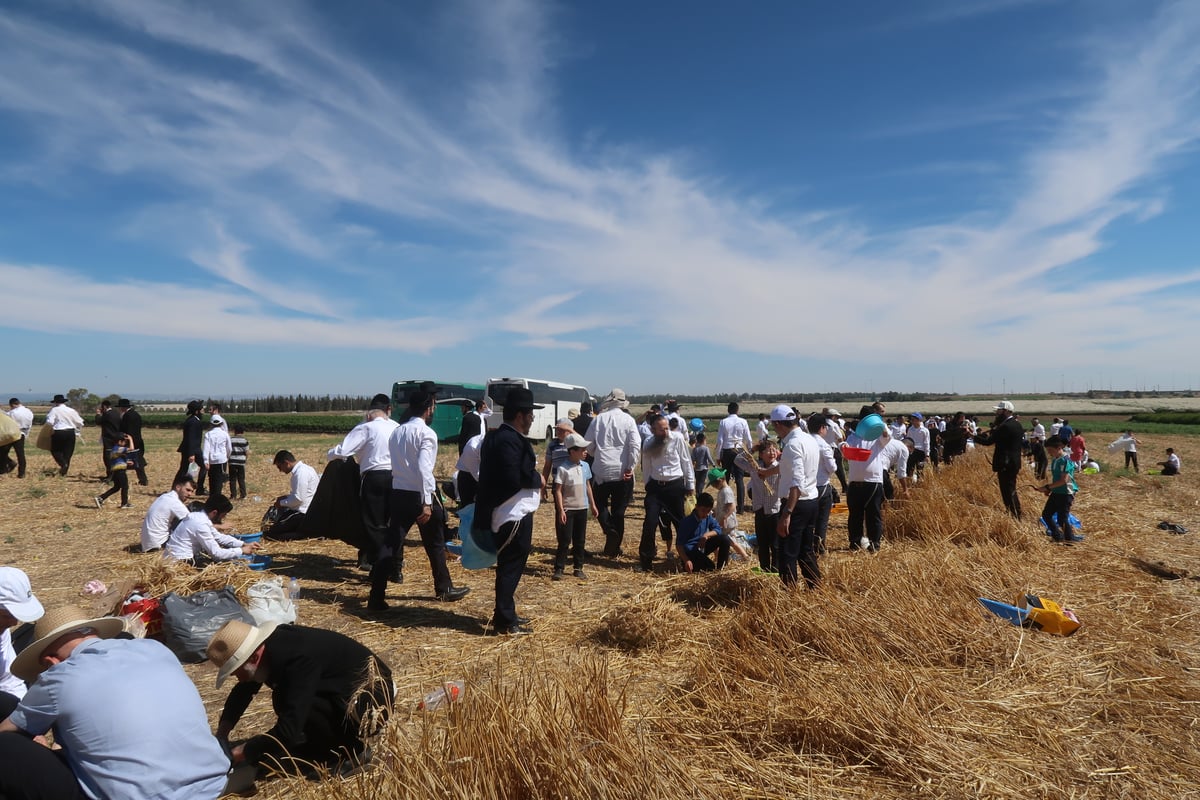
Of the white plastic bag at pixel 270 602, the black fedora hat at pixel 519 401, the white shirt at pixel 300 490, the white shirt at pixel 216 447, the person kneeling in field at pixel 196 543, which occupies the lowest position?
the white plastic bag at pixel 270 602

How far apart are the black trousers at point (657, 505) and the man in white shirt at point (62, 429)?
1374 centimetres

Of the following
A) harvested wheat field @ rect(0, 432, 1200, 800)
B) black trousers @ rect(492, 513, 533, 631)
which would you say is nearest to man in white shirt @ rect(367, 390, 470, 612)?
harvested wheat field @ rect(0, 432, 1200, 800)

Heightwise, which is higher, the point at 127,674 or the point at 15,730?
the point at 127,674

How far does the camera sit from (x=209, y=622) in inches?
202

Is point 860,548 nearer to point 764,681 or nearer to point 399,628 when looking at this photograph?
point 764,681

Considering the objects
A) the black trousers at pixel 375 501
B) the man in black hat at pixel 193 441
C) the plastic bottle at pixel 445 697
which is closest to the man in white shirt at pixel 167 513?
the black trousers at pixel 375 501

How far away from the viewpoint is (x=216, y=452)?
36.5ft

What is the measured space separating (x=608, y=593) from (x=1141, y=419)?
74.6 metres

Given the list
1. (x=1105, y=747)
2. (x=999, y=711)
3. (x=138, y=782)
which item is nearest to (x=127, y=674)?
(x=138, y=782)

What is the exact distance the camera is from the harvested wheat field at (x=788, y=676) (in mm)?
2424

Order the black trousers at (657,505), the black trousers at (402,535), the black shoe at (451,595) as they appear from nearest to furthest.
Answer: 1. the black trousers at (402,535)
2. the black shoe at (451,595)
3. the black trousers at (657,505)

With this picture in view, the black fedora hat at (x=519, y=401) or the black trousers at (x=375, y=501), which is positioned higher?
the black fedora hat at (x=519, y=401)

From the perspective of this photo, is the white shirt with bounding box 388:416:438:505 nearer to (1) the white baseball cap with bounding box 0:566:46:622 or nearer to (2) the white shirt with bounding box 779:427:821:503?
(1) the white baseball cap with bounding box 0:566:46:622

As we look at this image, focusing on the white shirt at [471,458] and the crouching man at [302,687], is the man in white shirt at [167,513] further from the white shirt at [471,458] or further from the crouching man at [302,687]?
the crouching man at [302,687]
